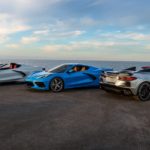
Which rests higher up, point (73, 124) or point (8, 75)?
point (8, 75)

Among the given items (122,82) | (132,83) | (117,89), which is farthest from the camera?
(117,89)

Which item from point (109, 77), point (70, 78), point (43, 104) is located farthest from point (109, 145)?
point (70, 78)

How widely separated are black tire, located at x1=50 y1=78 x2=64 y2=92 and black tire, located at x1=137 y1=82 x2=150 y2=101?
364cm

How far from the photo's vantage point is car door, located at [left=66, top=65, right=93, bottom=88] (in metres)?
11.8

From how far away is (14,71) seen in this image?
13633 millimetres

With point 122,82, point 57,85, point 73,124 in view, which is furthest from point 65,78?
point 73,124

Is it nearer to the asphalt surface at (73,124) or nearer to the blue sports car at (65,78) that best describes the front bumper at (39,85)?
the blue sports car at (65,78)

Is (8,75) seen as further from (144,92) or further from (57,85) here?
(144,92)

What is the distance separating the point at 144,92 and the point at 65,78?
3707 mm

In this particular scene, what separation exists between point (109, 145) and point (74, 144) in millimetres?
623

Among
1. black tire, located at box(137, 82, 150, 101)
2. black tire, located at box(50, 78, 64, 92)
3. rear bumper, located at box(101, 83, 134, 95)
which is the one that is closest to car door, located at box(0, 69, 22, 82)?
black tire, located at box(50, 78, 64, 92)

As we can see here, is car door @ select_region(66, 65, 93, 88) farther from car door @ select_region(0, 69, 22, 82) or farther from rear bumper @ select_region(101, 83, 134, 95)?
car door @ select_region(0, 69, 22, 82)

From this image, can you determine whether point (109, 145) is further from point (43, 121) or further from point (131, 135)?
point (43, 121)

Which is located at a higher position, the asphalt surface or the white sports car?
the white sports car
